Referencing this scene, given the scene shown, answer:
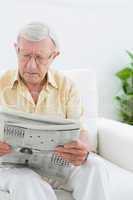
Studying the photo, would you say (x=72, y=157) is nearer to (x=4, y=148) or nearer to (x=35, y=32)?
(x=4, y=148)

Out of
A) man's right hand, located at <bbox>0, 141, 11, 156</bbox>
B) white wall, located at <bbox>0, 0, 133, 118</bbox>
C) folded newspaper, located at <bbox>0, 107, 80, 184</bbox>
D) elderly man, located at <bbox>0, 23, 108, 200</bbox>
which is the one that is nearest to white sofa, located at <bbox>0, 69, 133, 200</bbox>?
elderly man, located at <bbox>0, 23, 108, 200</bbox>

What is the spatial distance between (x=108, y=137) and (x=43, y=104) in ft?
1.48

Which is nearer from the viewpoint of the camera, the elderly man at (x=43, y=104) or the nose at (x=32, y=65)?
the elderly man at (x=43, y=104)

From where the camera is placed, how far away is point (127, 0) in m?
2.73

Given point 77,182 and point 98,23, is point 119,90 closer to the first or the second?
point 98,23

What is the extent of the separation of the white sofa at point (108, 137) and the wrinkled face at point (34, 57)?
359mm

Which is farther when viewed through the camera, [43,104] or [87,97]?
[87,97]

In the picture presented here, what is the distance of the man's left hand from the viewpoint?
1.41 meters

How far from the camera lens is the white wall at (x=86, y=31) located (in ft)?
7.84

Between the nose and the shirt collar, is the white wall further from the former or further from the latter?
the nose

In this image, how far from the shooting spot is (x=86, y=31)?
2627mm

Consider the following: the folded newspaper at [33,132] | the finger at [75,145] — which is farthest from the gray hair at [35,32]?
the finger at [75,145]

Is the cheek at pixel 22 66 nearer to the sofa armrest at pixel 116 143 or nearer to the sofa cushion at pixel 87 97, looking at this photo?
the sofa cushion at pixel 87 97

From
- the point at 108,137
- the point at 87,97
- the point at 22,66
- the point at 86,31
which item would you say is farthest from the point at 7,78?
the point at 86,31
